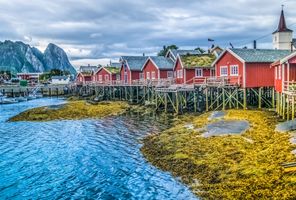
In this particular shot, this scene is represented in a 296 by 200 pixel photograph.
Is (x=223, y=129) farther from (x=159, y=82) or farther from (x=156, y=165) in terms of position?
(x=159, y=82)

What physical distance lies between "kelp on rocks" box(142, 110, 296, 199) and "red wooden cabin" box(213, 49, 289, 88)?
11273 millimetres

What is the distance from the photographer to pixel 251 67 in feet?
115

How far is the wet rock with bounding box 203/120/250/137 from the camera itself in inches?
877

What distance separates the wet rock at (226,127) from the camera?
2228 cm

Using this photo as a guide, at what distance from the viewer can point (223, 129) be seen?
2308cm

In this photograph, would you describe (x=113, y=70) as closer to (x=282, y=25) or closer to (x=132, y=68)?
(x=132, y=68)

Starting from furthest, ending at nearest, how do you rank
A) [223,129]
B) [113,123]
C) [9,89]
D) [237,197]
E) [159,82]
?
1. [9,89]
2. [159,82]
3. [113,123]
4. [223,129]
5. [237,197]

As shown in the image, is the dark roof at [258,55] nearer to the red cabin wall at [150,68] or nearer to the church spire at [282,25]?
the red cabin wall at [150,68]

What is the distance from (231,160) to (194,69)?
2972 cm

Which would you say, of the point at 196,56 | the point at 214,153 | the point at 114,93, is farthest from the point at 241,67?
the point at 114,93

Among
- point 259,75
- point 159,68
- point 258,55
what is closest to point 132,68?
point 159,68

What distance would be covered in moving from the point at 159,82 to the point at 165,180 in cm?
3112

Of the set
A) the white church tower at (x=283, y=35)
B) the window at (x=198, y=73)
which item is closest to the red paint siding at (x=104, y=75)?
the window at (x=198, y=73)

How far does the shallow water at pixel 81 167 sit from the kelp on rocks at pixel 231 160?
37.6 inches
